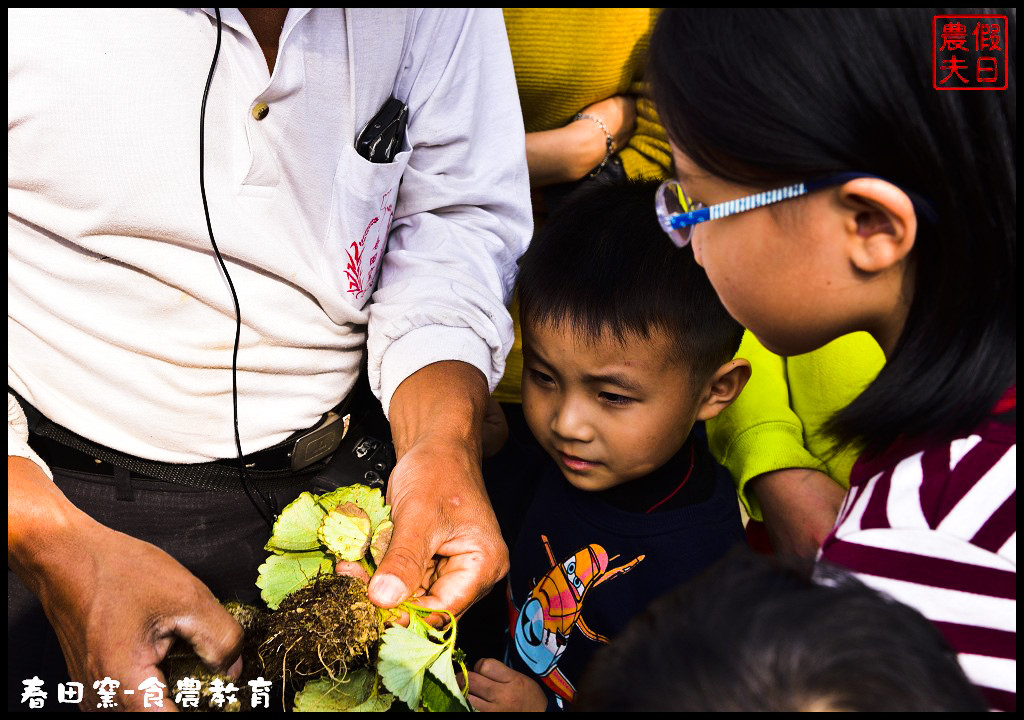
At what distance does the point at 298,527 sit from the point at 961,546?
1201 millimetres

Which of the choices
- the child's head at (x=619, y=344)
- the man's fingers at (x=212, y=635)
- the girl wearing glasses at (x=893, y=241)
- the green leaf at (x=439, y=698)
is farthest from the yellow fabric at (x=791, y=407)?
the man's fingers at (x=212, y=635)

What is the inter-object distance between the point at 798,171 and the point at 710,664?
707 millimetres

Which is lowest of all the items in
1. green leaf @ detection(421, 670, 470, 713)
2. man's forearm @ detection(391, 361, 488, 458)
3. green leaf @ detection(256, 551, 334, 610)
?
green leaf @ detection(421, 670, 470, 713)

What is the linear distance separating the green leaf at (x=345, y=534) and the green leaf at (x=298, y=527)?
25mm

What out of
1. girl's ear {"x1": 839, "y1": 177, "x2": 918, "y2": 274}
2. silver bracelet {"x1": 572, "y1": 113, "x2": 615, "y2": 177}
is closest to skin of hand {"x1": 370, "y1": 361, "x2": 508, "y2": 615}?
girl's ear {"x1": 839, "y1": 177, "x2": 918, "y2": 274}

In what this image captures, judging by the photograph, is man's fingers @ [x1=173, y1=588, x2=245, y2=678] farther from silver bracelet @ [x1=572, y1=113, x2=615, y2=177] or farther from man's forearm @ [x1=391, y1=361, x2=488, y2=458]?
silver bracelet @ [x1=572, y1=113, x2=615, y2=177]

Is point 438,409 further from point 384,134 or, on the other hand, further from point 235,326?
point 384,134

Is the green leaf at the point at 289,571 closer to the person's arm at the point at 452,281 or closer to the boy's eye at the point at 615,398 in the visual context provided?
the person's arm at the point at 452,281

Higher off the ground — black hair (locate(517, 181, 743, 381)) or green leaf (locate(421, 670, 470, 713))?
black hair (locate(517, 181, 743, 381))

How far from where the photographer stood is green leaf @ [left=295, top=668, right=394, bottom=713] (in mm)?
1520

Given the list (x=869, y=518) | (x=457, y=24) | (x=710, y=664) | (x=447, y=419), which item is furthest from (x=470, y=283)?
(x=710, y=664)

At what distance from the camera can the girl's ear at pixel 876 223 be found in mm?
1196

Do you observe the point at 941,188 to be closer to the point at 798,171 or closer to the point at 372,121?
the point at 798,171

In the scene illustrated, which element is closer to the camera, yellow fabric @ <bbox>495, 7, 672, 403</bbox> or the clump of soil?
the clump of soil
